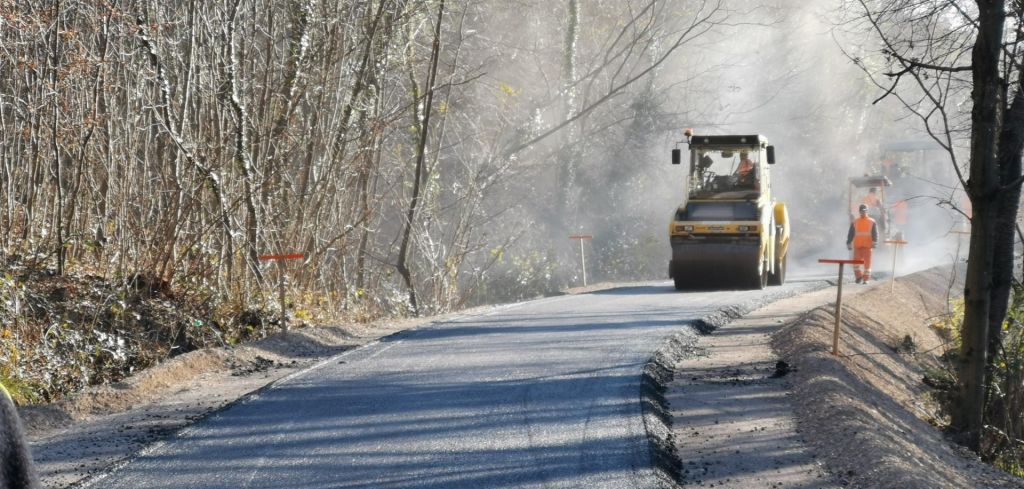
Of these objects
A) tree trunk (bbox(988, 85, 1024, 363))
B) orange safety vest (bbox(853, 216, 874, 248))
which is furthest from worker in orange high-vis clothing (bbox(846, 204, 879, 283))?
tree trunk (bbox(988, 85, 1024, 363))

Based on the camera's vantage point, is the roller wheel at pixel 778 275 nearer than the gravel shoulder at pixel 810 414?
No

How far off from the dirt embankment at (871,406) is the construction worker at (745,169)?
368cm

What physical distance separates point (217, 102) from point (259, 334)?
357 centimetres

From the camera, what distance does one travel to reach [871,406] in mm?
10414

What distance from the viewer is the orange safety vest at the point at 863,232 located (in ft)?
83.0

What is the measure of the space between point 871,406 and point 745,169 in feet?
42.3

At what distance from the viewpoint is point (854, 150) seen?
63469 millimetres

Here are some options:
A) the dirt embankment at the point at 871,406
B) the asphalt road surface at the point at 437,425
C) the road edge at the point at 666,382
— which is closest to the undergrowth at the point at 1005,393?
the dirt embankment at the point at 871,406

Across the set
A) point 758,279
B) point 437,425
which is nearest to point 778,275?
point 758,279

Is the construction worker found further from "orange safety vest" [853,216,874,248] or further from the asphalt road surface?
the asphalt road surface

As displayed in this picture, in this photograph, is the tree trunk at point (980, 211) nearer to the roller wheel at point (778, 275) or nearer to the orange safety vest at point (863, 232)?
the roller wheel at point (778, 275)

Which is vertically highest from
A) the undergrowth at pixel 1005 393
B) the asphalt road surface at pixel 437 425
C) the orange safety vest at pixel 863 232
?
the orange safety vest at pixel 863 232

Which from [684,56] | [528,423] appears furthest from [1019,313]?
[684,56]

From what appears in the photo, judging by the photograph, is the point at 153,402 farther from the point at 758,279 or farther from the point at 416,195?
the point at 758,279
